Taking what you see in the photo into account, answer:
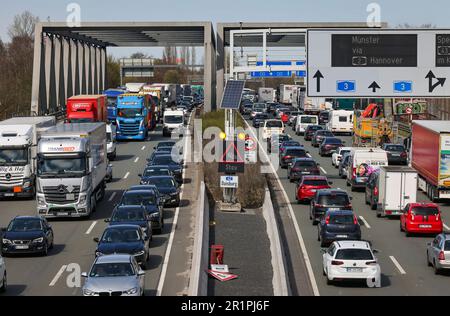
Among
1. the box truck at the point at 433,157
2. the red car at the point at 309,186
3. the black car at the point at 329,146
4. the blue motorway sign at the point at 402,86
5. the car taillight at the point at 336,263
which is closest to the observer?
the car taillight at the point at 336,263

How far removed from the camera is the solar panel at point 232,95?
40688 mm

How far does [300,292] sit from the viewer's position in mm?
27078

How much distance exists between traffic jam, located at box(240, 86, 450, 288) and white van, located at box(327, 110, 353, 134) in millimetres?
6856

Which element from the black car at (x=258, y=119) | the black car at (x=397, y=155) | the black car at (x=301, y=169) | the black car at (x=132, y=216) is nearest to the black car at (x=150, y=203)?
the black car at (x=132, y=216)

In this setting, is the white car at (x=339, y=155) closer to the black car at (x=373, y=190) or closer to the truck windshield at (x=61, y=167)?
the black car at (x=373, y=190)

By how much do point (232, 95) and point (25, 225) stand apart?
38.6 ft

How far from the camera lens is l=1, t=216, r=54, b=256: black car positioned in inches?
1238

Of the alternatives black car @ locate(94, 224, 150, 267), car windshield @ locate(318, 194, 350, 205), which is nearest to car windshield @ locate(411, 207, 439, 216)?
car windshield @ locate(318, 194, 350, 205)

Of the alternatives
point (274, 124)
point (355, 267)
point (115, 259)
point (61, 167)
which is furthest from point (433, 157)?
point (274, 124)

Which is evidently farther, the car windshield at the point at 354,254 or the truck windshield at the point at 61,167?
the truck windshield at the point at 61,167

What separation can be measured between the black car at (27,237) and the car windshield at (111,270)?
6.95 meters

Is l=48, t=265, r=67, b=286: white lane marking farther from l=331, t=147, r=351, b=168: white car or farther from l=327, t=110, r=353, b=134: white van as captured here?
l=327, t=110, r=353, b=134: white van

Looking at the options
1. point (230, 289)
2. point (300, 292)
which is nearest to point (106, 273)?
point (230, 289)
